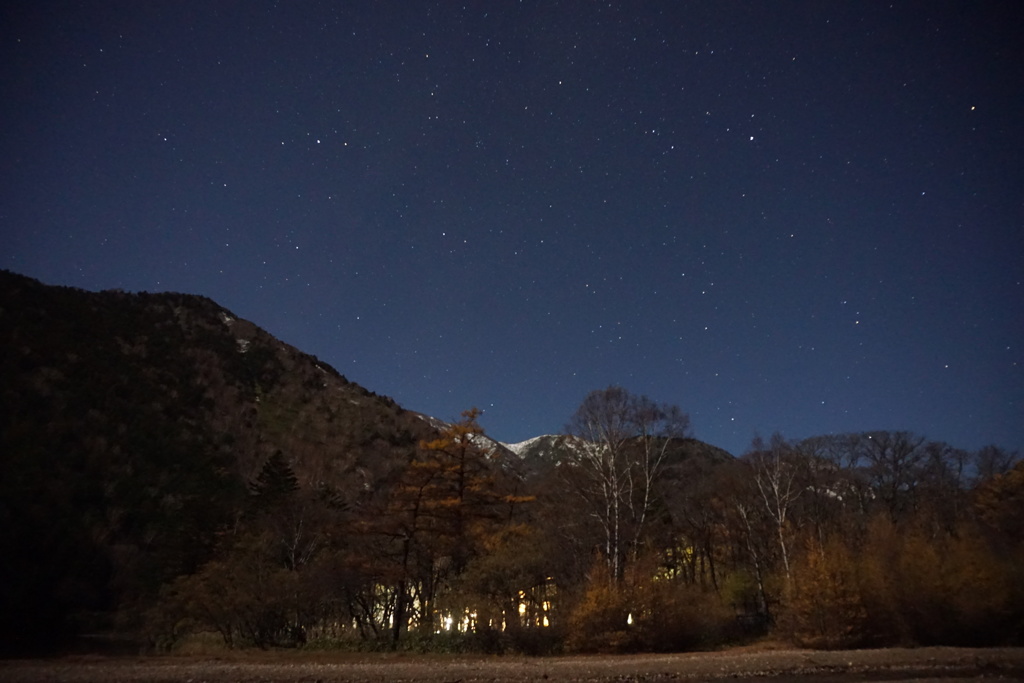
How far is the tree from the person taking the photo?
110 feet

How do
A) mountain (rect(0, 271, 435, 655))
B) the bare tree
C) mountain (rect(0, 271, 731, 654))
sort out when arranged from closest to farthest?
1. mountain (rect(0, 271, 731, 654))
2. the bare tree
3. mountain (rect(0, 271, 435, 655))

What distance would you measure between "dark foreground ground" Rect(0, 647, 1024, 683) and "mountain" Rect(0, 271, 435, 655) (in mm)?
18394

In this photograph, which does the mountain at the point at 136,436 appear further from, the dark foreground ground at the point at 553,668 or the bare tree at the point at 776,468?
the bare tree at the point at 776,468

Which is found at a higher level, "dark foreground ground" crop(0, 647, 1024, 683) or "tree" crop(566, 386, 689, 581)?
"tree" crop(566, 386, 689, 581)

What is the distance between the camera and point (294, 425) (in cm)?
11538

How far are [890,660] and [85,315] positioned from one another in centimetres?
12610

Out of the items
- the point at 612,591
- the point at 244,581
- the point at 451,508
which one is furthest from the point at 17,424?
the point at 612,591

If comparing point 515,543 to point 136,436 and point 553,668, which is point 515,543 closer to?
point 553,668

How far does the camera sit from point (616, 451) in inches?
1325

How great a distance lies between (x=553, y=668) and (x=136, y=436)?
7393 centimetres

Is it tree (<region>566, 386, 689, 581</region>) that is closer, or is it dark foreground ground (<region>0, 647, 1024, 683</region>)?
dark foreground ground (<region>0, 647, 1024, 683</region>)

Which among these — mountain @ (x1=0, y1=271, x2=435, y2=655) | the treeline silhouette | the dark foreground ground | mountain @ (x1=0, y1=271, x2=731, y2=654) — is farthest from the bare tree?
mountain @ (x1=0, y1=271, x2=435, y2=655)

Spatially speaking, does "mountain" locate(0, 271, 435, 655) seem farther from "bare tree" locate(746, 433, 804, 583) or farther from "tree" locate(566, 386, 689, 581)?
"bare tree" locate(746, 433, 804, 583)

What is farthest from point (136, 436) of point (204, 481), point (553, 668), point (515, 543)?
Result: point (553, 668)
